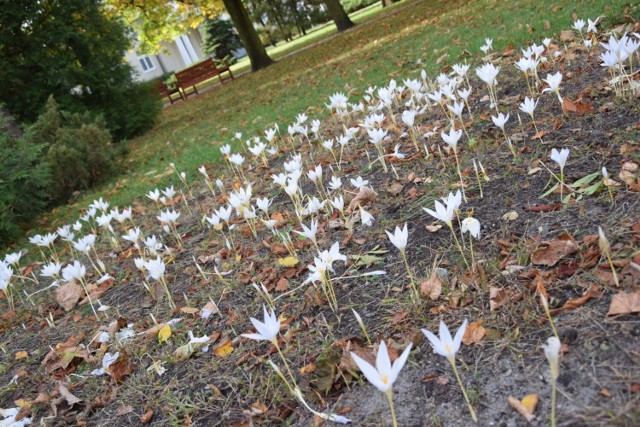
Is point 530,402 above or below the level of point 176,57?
below

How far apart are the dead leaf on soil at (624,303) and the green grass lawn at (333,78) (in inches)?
180

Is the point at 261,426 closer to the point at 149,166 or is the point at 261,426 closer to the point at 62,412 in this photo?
the point at 62,412

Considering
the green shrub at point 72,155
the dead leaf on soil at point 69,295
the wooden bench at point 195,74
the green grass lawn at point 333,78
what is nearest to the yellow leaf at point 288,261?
the dead leaf on soil at point 69,295

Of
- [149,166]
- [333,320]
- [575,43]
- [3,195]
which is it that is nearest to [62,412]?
[333,320]

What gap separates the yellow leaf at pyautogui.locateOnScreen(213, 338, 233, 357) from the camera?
2376mm

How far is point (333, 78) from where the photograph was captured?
34.4 ft

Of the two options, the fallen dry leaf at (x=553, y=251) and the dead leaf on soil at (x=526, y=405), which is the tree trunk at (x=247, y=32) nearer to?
the fallen dry leaf at (x=553, y=251)

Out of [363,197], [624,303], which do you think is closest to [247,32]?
[363,197]

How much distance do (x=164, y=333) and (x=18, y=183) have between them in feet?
16.8

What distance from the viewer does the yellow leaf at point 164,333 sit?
2.65m

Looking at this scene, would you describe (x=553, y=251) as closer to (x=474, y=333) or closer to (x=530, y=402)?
(x=474, y=333)

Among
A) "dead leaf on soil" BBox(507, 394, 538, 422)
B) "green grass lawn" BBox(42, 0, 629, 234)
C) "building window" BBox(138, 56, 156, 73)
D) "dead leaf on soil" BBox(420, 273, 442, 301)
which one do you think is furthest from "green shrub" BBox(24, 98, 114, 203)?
"building window" BBox(138, 56, 156, 73)

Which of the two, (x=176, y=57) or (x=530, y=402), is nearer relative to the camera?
(x=530, y=402)

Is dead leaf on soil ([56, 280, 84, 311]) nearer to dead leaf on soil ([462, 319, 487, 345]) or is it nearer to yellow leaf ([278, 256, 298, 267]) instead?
yellow leaf ([278, 256, 298, 267])
